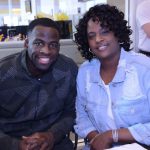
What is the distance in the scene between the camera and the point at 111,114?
134 centimetres

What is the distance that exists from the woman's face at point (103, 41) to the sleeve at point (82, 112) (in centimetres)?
17

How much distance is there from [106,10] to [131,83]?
37 cm

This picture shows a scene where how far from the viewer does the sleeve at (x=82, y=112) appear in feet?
4.82

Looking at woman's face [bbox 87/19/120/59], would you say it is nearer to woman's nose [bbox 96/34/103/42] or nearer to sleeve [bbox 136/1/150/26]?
woman's nose [bbox 96/34/103/42]

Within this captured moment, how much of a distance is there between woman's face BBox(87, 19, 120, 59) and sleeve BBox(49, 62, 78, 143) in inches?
9.7

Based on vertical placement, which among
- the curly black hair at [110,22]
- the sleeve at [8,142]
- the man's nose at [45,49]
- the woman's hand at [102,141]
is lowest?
the sleeve at [8,142]

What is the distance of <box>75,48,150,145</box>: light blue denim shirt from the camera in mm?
1305

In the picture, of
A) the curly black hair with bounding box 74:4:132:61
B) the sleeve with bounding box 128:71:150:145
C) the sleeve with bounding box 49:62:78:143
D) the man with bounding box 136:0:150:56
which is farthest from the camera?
the man with bounding box 136:0:150:56

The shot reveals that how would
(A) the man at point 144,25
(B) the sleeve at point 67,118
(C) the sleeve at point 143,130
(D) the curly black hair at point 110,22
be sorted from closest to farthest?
(C) the sleeve at point 143,130 → (D) the curly black hair at point 110,22 → (B) the sleeve at point 67,118 → (A) the man at point 144,25

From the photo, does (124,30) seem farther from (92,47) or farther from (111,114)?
(111,114)

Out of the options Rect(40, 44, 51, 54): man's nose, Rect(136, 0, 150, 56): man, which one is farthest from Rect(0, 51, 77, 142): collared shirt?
Rect(136, 0, 150, 56): man

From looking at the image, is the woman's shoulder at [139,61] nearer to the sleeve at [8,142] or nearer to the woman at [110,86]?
the woman at [110,86]

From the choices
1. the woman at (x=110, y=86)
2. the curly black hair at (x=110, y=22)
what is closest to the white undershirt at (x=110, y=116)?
the woman at (x=110, y=86)

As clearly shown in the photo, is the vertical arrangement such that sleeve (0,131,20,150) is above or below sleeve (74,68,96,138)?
below
